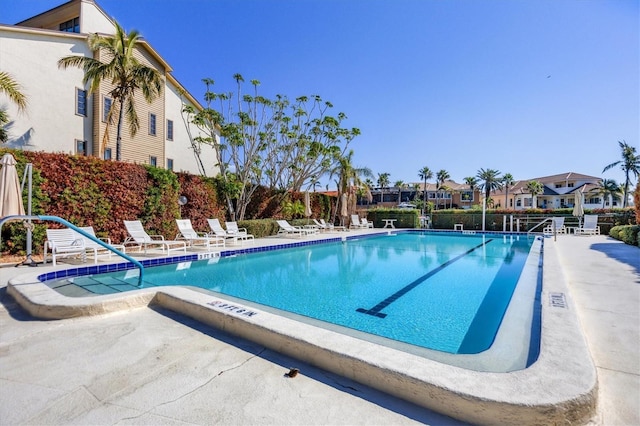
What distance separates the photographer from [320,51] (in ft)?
47.8

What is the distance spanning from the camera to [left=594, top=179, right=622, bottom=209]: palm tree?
43125 mm

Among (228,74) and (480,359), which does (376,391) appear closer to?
(480,359)

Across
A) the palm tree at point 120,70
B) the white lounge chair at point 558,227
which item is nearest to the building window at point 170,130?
the palm tree at point 120,70

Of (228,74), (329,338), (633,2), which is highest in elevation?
(228,74)

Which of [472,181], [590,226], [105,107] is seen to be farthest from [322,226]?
[472,181]

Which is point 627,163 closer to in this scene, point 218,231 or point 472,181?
point 472,181

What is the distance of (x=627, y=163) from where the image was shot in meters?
42.4

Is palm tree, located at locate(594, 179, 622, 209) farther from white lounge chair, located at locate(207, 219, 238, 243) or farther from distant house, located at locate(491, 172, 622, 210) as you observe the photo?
white lounge chair, located at locate(207, 219, 238, 243)

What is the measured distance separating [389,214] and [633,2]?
65.4 feet

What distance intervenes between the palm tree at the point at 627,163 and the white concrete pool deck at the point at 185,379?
174 ft

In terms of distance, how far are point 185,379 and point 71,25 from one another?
72.5 feet

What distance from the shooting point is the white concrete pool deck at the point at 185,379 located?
2010 millimetres

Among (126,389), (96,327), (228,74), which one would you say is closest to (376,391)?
(126,389)

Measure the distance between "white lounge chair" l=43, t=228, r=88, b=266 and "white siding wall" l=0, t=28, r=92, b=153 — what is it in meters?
8.47
